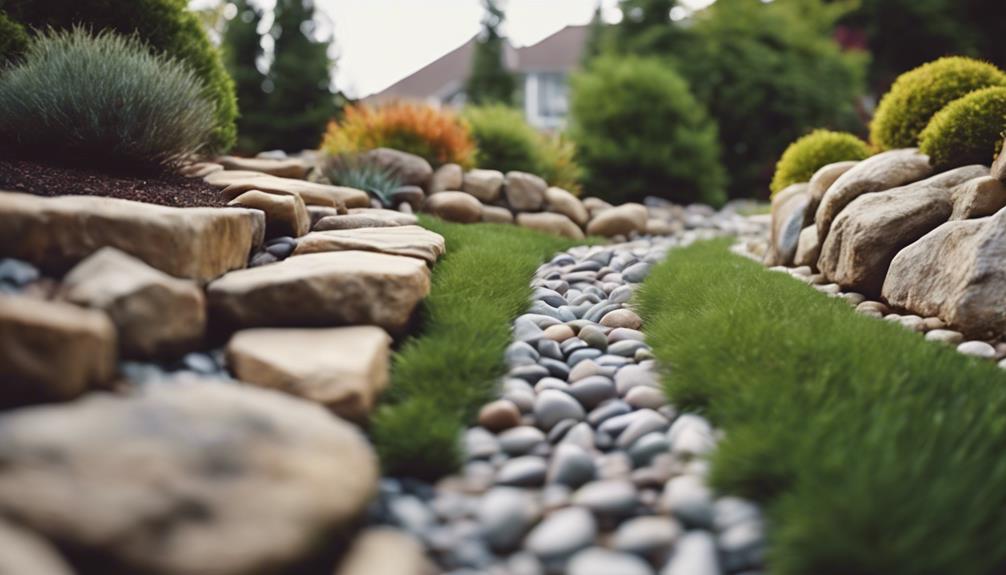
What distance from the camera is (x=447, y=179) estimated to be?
6.88 m

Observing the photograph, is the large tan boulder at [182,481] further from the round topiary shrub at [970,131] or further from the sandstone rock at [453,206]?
the sandstone rock at [453,206]

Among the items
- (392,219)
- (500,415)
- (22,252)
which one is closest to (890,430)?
(500,415)

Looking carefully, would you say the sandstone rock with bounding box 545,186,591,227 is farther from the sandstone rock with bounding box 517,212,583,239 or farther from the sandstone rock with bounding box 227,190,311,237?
the sandstone rock with bounding box 227,190,311,237

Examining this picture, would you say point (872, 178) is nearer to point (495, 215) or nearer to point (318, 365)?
point (495, 215)

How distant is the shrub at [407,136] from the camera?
7.23m

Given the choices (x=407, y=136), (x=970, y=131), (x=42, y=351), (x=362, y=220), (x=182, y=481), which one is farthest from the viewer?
(x=407, y=136)

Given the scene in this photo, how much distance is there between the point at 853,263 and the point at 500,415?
112 inches

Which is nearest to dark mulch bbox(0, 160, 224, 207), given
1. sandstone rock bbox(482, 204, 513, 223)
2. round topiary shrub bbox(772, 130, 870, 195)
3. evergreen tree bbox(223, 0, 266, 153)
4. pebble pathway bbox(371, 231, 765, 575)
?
pebble pathway bbox(371, 231, 765, 575)

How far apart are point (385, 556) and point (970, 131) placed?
4.43 meters

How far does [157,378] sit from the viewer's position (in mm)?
2238

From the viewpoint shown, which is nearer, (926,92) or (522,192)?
(926,92)

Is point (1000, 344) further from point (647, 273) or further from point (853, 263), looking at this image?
point (647, 273)

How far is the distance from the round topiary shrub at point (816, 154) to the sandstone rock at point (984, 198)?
243 centimetres

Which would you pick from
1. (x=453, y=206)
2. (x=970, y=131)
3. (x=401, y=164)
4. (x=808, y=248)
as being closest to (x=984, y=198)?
(x=970, y=131)
